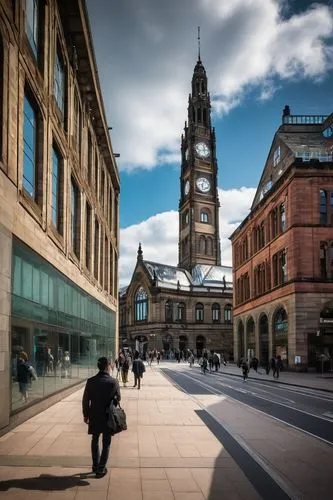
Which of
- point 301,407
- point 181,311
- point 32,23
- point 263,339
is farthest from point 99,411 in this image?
point 181,311

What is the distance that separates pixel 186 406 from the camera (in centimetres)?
1858

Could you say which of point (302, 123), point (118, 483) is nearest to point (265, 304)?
point (302, 123)

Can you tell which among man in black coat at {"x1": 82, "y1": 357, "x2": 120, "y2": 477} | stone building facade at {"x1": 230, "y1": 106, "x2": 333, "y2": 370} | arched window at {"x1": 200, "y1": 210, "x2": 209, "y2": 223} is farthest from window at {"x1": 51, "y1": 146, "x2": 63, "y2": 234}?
arched window at {"x1": 200, "y1": 210, "x2": 209, "y2": 223}

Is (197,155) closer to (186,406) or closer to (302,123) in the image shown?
(302,123)

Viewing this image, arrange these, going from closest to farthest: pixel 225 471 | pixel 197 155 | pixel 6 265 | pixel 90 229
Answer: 1. pixel 225 471
2. pixel 6 265
3. pixel 90 229
4. pixel 197 155

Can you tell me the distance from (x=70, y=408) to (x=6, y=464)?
9044 mm

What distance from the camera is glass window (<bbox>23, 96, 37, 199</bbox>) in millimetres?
15859

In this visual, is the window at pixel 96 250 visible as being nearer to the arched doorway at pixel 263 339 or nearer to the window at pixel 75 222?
the window at pixel 75 222

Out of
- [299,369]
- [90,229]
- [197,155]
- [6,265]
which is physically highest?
[197,155]

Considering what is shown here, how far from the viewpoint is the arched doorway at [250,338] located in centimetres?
5851

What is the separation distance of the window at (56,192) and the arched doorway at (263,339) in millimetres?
36488

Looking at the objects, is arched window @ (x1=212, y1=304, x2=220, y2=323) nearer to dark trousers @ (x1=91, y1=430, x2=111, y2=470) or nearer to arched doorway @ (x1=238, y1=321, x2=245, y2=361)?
arched doorway @ (x1=238, y1=321, x2=245, y2=361)

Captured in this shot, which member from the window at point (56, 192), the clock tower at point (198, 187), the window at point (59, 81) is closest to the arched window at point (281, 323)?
the window at point (56, 192)

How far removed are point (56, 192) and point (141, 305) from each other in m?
87.7
